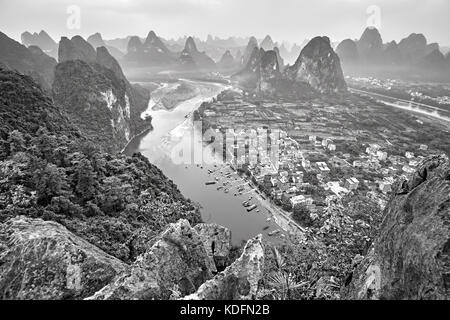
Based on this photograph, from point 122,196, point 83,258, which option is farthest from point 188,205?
point 83,258

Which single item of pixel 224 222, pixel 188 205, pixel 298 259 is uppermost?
pixel 298 259

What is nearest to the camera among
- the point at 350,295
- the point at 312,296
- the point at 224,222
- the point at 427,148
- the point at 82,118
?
the point at 350,295

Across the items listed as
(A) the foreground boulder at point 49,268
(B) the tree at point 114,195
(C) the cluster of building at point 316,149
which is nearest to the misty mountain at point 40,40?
(C) the cluster of building at point 316,149

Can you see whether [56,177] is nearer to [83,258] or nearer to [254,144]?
[83,258]

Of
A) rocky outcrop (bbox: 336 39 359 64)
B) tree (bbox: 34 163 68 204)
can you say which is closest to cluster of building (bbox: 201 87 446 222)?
tree (bbox: 34 163 68 204)

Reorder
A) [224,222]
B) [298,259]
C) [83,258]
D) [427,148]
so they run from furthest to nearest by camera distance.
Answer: [427,148] < [224,222] < [298,259] < [83,258]

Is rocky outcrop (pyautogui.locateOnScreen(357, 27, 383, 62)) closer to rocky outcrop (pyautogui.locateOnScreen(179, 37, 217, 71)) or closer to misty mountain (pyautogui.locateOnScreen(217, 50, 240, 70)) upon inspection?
misty mountain (pyautogui.locateOnScreen(217, 50, 240, 70))

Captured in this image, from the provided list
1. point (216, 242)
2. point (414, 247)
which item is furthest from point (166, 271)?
point (216, 242)
